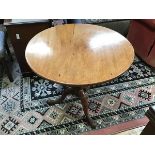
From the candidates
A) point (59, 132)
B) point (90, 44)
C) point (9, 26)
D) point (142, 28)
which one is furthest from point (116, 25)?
point (59, 132)

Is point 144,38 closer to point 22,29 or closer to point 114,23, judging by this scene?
point 114,23

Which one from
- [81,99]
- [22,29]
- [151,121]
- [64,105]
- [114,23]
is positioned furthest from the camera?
[114,23]

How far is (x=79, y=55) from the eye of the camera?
1.45 meters

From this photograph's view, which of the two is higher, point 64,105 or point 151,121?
point 151,121

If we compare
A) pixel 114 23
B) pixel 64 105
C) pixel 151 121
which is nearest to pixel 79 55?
pixel 64 105

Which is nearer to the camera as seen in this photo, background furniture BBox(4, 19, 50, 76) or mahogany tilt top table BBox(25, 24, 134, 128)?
mahogany tilt top table BBox(25, 24, 134, 128)

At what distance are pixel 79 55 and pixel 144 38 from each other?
1312mm

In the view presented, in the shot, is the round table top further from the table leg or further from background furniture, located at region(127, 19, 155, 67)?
background furniture, located at region(127, 19, 155, 67)

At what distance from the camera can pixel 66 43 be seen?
1.56 meters

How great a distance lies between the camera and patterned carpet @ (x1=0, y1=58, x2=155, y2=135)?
1749mm

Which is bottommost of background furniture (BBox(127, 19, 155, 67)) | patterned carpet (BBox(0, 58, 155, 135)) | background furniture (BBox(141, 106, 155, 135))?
patterned carpet (BBox(0, 58, 155, 135))

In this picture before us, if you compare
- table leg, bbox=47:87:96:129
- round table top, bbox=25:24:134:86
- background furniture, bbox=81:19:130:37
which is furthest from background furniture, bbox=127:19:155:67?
table leg, bbox=47:87:96:129
